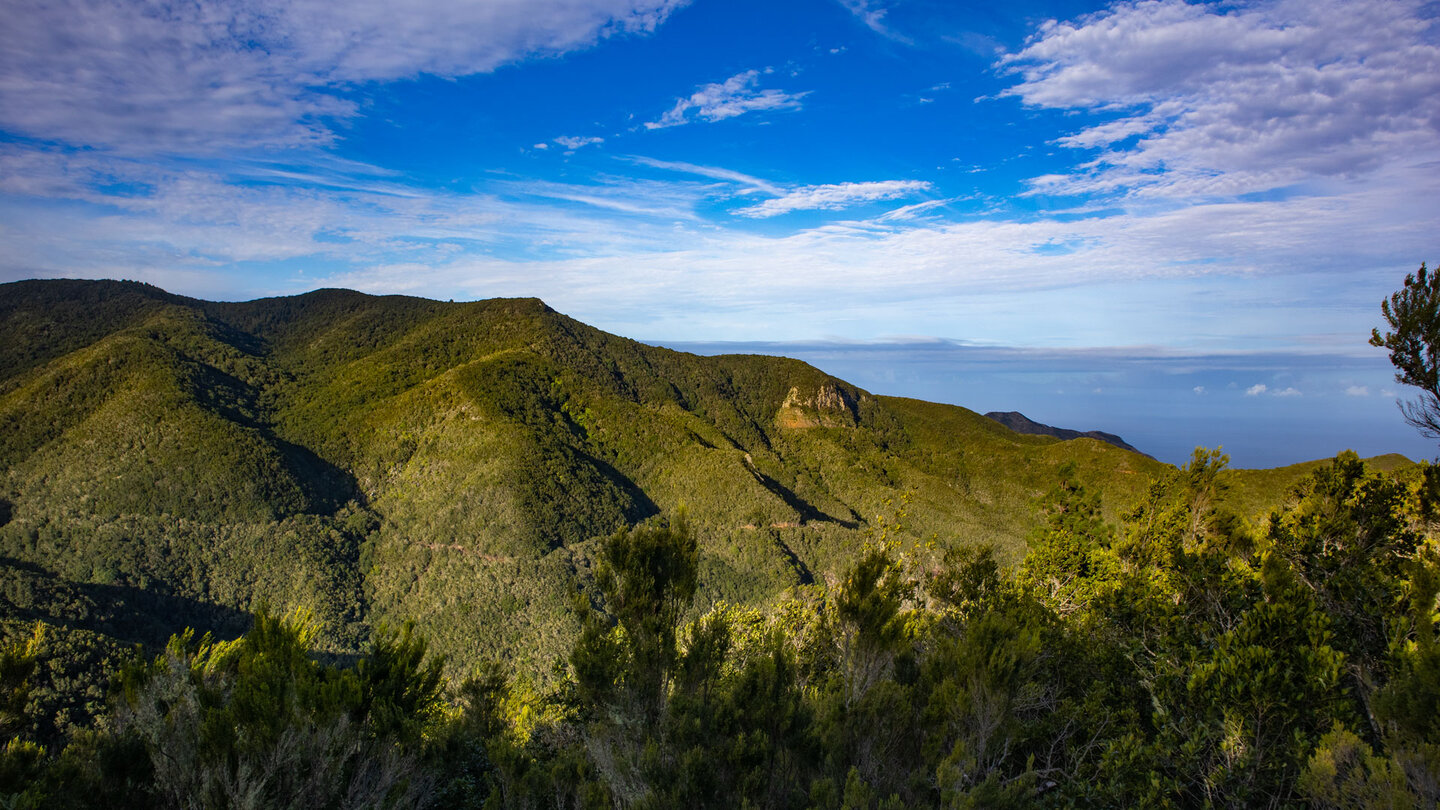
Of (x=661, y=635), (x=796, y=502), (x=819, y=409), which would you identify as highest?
(x=819, y=409)

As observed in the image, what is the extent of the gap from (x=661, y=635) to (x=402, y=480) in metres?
105

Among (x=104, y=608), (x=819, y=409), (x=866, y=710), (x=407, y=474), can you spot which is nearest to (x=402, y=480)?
(x=407, y=474)

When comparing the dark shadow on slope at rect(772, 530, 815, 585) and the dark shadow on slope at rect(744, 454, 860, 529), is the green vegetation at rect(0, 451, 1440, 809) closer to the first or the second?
the dark shadow on slope at rect(772, 530, 815, 585)

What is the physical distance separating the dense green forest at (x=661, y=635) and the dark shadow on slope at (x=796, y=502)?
5.62 m

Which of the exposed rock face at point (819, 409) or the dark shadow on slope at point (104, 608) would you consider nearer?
the dark shadow on slope at point (104, 608)

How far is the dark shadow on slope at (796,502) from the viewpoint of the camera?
4181 inches

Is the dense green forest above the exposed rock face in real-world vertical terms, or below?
below

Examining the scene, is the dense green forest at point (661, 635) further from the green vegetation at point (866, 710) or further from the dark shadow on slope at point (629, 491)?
the dark shadow on slope at point (629, 491)

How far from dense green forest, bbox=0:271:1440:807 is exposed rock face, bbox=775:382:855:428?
2442 inches

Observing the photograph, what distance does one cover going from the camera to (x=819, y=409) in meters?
165

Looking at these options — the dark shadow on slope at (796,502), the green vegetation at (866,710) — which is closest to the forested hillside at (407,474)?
the dark shadow on slope at (796,502)

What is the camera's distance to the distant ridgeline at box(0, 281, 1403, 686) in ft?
242

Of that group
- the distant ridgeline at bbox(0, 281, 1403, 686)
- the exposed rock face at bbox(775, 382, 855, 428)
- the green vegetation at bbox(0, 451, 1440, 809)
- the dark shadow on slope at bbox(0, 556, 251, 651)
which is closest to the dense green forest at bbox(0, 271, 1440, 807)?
the green vegetation at bbox(0, 451, 1440, 809)

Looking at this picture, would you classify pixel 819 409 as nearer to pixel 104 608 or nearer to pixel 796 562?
pixel 796 562
